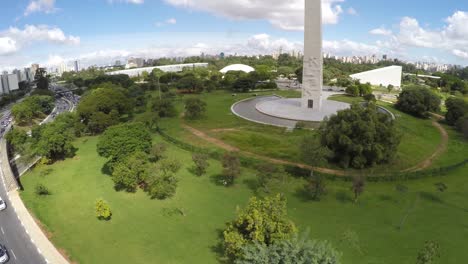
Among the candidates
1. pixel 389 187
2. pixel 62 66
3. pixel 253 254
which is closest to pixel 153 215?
pixel 253 254

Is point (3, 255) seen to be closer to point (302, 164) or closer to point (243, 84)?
point (302, 164)

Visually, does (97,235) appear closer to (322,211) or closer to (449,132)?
(322,211)

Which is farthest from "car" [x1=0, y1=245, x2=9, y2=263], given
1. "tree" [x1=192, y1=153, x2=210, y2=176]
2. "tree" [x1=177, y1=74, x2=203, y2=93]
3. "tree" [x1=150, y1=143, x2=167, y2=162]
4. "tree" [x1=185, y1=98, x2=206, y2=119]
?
"tree" [x1=177, y1=74, x2=203, y2=93]

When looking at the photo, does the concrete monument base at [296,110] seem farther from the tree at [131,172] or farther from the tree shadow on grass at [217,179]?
the tree at [131,172]

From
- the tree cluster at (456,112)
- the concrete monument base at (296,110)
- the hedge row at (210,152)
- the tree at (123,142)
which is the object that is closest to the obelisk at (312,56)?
the concrete monument base at (296,110)

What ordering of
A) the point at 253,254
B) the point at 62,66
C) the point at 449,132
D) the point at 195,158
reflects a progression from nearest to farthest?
the point at 253,254 → the point at 195,158 → the point at 449,132 → the point at 62,66

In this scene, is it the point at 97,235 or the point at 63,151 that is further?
the point at 63,151
